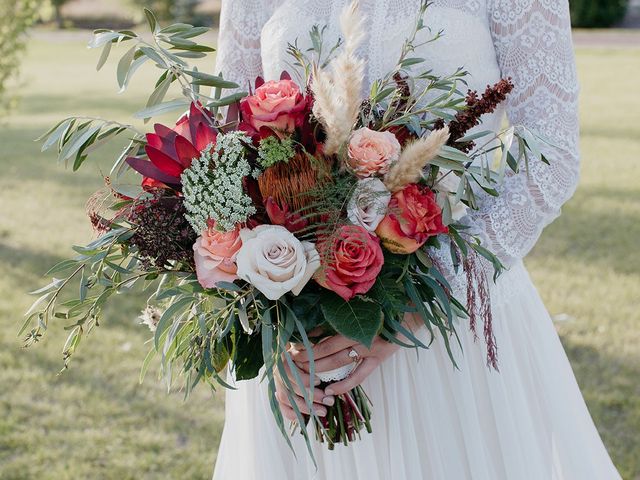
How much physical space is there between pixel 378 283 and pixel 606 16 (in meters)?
27.2

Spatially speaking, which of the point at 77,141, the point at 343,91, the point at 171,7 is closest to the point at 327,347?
the point at 343,91

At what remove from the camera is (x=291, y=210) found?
161 centimetres

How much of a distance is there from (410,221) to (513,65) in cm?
61

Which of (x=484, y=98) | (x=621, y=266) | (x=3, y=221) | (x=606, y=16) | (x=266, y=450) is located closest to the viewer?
(x=484, y=98)

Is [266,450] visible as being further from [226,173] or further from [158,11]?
[158,11]

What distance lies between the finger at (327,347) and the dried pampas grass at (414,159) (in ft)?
1.14

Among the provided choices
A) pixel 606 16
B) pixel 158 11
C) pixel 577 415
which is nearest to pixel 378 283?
pixel 577 415

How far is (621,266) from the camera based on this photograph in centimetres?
612

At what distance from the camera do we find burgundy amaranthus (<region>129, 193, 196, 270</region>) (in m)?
1.61

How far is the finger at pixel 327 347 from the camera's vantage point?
1.75 m

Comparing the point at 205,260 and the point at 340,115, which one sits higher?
the point at 340,115

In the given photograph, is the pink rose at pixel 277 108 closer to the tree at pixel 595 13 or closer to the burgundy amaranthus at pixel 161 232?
the burgundy amaranthus at pixel 161 232

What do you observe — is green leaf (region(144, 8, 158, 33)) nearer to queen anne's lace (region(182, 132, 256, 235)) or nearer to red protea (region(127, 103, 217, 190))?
red protea (region(127, 103, 217, 190))

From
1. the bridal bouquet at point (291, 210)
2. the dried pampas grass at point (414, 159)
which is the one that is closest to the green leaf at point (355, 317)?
the bridal bouquet at point (291, 210)
